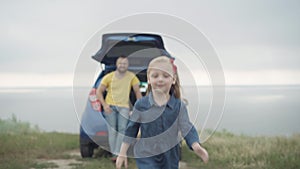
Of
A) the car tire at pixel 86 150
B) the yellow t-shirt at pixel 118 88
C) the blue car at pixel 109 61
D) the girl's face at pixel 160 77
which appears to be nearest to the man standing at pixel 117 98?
the yellow t-shirt at pixel 118 88

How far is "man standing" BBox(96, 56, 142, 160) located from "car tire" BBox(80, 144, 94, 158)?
0.64 m

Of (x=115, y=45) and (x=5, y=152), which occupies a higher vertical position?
(x=115, y=45)

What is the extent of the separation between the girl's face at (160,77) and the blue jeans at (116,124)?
84.9 inches

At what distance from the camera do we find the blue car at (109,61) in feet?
17.5

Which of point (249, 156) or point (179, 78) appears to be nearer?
point (179, 78)

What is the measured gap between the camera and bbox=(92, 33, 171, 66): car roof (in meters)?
5.48

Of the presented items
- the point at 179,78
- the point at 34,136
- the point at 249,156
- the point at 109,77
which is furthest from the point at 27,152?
the point at 179,78

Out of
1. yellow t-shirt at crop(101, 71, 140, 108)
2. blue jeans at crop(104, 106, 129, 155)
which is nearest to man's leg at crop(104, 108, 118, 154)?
blue jeans at crop(104, 106, 129, 155)

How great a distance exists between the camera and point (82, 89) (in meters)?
4.05

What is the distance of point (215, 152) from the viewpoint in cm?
572

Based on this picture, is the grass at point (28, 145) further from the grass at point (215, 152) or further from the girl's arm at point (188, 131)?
the girl's arm at point (188, 131)

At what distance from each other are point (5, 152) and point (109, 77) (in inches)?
76.0

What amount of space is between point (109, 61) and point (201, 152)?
129 inches

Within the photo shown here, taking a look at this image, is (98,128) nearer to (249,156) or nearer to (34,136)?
(249,156)
